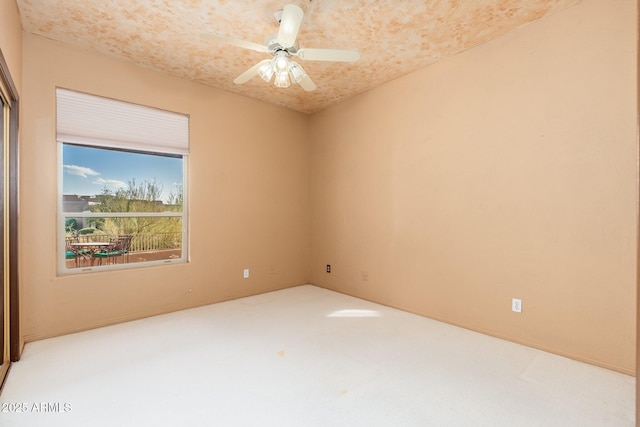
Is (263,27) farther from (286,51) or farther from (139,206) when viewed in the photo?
(139,206)

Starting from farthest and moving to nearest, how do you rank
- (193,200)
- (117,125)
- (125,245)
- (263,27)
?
(193,200)
(125,245)
(117,125)
(263,27)

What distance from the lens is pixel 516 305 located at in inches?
109

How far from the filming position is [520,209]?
2.74 meters

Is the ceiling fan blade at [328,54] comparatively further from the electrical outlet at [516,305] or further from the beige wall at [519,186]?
the electrical outlet at [516,305]

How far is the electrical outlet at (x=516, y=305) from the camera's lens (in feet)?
8.97

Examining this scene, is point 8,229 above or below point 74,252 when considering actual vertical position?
above

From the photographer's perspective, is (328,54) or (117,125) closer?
(328,54)

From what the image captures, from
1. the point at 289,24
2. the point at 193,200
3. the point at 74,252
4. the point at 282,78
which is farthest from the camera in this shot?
the point at 193,200

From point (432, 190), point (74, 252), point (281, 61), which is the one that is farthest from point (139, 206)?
point (432, 190)

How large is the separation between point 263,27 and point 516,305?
3.29 m

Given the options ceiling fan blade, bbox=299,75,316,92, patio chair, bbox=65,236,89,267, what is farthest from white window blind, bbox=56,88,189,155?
ceiling fan blade, bbox=299,75,316,92

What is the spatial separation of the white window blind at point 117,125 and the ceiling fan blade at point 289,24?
195 centimetres

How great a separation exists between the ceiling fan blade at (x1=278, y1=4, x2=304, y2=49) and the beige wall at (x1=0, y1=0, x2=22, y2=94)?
1.75 meters

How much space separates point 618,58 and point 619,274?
1562 mm
